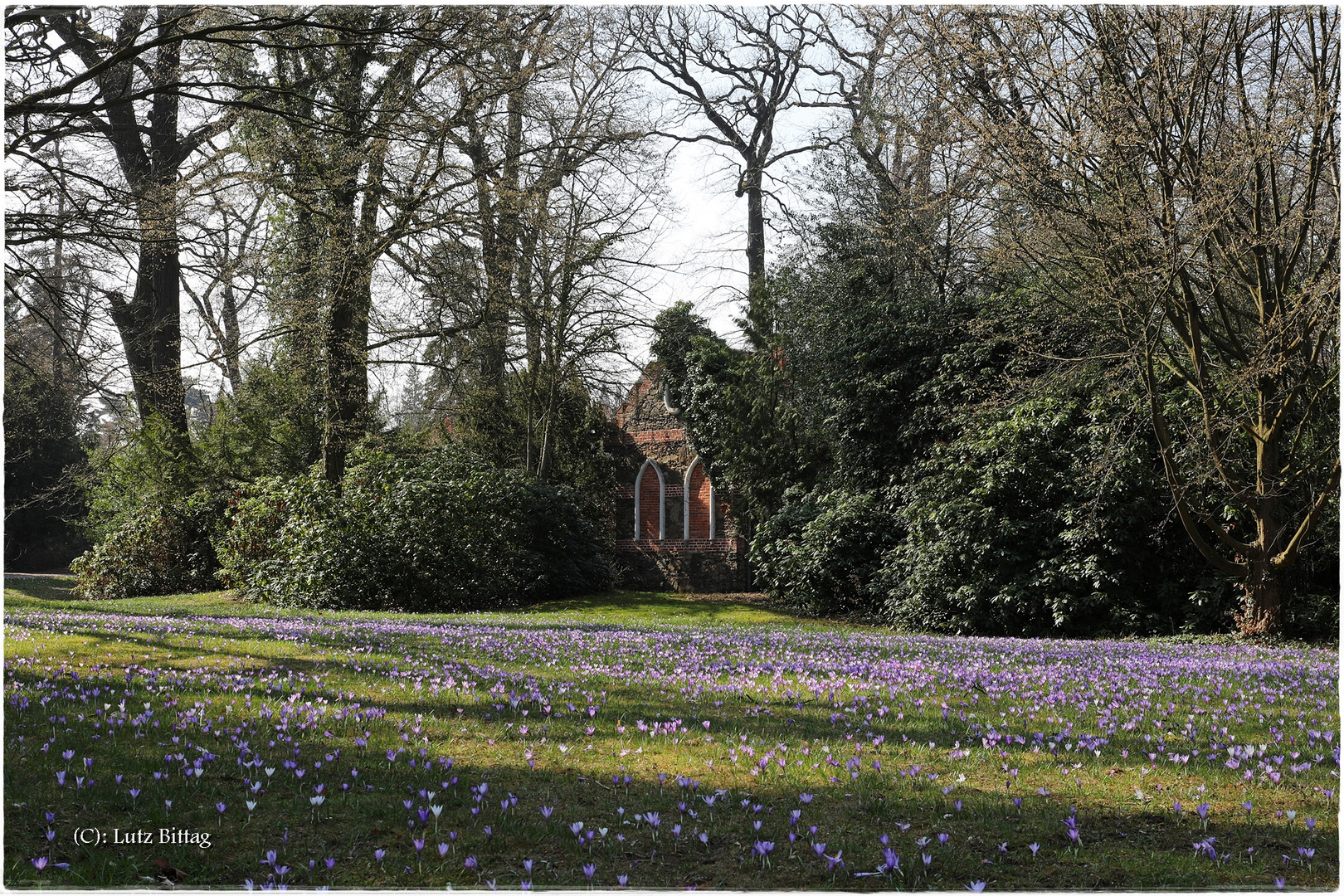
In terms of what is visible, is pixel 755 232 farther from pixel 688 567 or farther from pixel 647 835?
pixel 647 835

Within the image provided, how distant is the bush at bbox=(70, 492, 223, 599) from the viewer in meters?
21.7

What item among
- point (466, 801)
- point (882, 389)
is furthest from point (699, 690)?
point (882, 389)

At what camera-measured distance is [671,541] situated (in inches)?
984

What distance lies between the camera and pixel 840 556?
16.5 meters

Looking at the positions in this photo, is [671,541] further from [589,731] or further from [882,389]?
[589,731]

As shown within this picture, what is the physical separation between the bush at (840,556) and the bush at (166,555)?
45.0ft

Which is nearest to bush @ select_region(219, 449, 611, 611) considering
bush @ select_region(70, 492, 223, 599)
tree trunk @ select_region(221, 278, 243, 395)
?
bush @ select_region(70, 492, 223, 599)

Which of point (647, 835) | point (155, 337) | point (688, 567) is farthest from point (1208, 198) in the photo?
point (155, 337)

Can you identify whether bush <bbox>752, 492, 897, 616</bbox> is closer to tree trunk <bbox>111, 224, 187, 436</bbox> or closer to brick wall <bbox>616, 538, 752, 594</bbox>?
brick wall <bbox>616, 538, 752, 594</bbox>

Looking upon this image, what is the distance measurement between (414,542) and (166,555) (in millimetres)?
7890

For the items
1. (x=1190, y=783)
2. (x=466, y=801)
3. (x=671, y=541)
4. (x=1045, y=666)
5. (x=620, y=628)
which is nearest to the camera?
(x=466, y=801)

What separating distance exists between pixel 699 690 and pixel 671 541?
19022 mm

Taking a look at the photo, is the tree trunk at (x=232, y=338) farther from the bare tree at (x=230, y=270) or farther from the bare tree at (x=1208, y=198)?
the bare tree at (x=1208, y=198)

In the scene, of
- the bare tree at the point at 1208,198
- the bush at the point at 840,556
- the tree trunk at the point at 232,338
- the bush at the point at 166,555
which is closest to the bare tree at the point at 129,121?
the tree trunk at the point at 232,338
